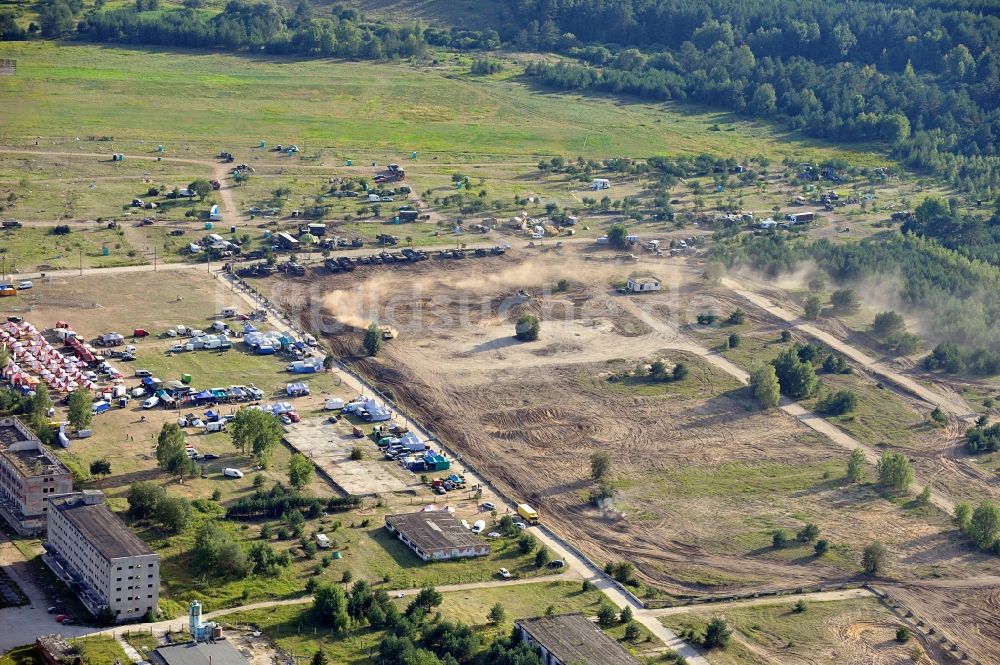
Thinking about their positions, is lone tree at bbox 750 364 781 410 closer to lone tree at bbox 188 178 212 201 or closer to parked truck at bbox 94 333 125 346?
parked truck at bbox 94 333 125 346

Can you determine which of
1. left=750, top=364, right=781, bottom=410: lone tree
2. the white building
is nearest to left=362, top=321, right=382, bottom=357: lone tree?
left=750, top=364, right=781, bottom=410: lone tree

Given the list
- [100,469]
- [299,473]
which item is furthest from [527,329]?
[100,469]

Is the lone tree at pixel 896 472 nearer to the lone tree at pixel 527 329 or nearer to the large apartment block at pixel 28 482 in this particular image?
the lone tree at pixel 527 329


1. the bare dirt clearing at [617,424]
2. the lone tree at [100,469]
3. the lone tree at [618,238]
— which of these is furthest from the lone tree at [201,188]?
the lone tree at [100,469]

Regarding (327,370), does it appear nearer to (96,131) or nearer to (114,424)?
(114,424)

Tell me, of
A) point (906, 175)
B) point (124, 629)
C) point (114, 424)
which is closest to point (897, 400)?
point (114, 424)

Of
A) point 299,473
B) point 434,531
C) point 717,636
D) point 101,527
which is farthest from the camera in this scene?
point 299,473

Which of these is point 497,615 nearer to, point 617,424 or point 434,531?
point 434,531

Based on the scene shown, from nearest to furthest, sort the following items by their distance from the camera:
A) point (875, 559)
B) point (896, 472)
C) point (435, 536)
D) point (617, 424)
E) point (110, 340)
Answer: point (435, 536)
point (875, 559)
point (896, 472)
point (617, 424)
point (110, 340)
